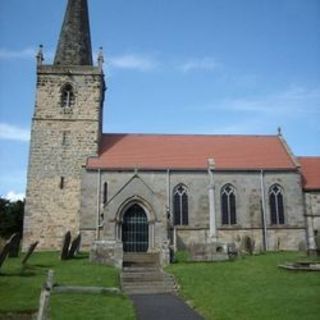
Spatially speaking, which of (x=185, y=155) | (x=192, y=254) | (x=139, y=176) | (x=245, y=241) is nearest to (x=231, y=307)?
(x=192, y=254)

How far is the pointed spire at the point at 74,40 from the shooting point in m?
34.2

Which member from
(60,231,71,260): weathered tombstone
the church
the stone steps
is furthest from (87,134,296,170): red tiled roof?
the stone steps

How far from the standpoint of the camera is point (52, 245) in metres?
30.1

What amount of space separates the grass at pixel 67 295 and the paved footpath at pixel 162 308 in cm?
36

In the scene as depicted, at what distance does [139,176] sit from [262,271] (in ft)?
48.5

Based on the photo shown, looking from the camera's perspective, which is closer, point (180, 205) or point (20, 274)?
point (20, 274)

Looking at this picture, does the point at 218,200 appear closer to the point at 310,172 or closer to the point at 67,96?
the point at 310,172

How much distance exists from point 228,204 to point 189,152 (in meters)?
5.29

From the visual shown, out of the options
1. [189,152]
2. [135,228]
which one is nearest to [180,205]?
[135,228]

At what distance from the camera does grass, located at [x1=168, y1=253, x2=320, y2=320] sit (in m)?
10.2

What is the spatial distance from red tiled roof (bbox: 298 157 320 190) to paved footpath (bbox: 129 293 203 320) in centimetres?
2179

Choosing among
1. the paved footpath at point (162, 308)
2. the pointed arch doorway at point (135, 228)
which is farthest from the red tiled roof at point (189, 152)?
the paved footpath at point (162, 308)

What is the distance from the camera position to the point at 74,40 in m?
34.4

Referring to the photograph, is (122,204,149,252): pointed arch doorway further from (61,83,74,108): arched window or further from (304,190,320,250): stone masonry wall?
(304,190,320,250): stone masonry wall
